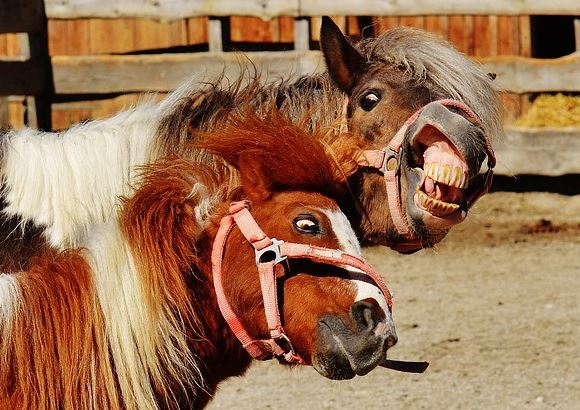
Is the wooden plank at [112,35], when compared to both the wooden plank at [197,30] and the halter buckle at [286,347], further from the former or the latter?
the halter buckle at [286,347]

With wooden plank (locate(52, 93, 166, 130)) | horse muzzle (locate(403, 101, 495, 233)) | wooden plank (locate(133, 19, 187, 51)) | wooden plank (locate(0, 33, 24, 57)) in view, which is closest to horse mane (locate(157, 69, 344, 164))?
horse muzzle (locate(403, 101, 495, 233))

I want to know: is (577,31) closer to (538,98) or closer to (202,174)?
(538,98)

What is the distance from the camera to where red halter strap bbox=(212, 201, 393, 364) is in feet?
9.36

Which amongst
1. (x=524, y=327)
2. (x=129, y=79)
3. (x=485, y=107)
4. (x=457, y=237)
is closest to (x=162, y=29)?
(x=129, y=79)

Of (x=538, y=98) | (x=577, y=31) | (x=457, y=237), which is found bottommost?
(x=457, y=237)

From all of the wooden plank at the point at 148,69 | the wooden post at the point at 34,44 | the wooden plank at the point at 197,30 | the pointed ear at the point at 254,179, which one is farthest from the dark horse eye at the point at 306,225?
the wooden plank at the point at 197,30

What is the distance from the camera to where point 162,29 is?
466 inches

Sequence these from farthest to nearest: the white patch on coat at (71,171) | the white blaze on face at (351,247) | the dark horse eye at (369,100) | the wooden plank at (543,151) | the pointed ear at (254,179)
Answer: the wooden plank at (543,151), the dark horse eye at (369,100), the white patch on coat at (71,171), the pointed ear at (254,179), the white blaze on face at (351,247)

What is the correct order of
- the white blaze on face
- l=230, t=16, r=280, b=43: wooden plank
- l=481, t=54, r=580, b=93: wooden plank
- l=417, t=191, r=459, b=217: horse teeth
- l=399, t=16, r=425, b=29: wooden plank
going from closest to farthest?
the white blaze on face < l=417, t=191, r=459, b=217: horse teeth < l=481, t=54, r=580, b=93: wooden plank < l=399, t=16, r=425, b=29: wooden plank < l=230, t=16, r=280, b=43: wooden plank

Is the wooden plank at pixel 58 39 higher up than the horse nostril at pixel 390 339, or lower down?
lower down

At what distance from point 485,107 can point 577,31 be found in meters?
4.71

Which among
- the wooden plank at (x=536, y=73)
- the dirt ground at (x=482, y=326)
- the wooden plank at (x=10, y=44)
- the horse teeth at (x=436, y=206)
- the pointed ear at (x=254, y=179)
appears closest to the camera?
the pointed ear at (x=254, y=179)

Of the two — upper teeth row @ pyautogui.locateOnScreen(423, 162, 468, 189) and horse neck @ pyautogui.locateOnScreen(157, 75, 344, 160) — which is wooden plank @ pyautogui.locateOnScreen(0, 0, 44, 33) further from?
upper teeth row @ pyautogui.locateOnScreen(423, 162, 468, 189)

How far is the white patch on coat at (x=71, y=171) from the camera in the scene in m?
4.02
